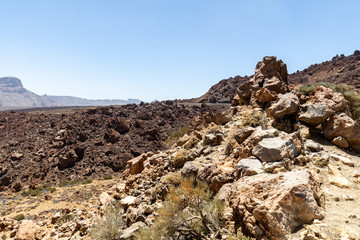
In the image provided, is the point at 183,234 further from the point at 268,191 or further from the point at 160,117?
the point at 160,117

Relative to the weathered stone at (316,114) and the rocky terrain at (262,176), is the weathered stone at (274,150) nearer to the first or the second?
the rocky terrain at (262,176)

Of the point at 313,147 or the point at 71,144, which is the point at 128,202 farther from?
the point at 71,144

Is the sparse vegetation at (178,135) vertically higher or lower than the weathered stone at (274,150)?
lower

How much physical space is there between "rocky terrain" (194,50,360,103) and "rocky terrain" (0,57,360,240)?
122ft

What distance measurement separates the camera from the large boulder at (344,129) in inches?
268

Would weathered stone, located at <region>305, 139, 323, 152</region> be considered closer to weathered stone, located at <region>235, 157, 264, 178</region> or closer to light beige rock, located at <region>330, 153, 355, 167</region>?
light beige rock, located at <region>330, 153, 355, 167</region>

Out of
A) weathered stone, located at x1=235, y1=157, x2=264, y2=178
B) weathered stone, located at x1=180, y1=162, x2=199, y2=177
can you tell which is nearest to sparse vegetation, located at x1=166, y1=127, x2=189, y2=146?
weathered stone, located at x1=180, y1=162, x2=199, y2=177

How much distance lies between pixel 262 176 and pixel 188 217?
6.58 feet

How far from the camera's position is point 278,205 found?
371 centimetres

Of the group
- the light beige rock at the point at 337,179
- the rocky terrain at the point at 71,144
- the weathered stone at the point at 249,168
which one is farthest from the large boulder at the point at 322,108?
the rocky terrain at the point at 71,144

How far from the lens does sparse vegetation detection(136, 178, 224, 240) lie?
16.3 ft

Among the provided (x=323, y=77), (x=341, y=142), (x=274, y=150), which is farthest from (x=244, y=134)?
(x=323, y=77)

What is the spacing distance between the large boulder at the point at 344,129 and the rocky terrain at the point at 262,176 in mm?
25

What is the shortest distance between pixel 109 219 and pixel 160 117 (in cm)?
3500
